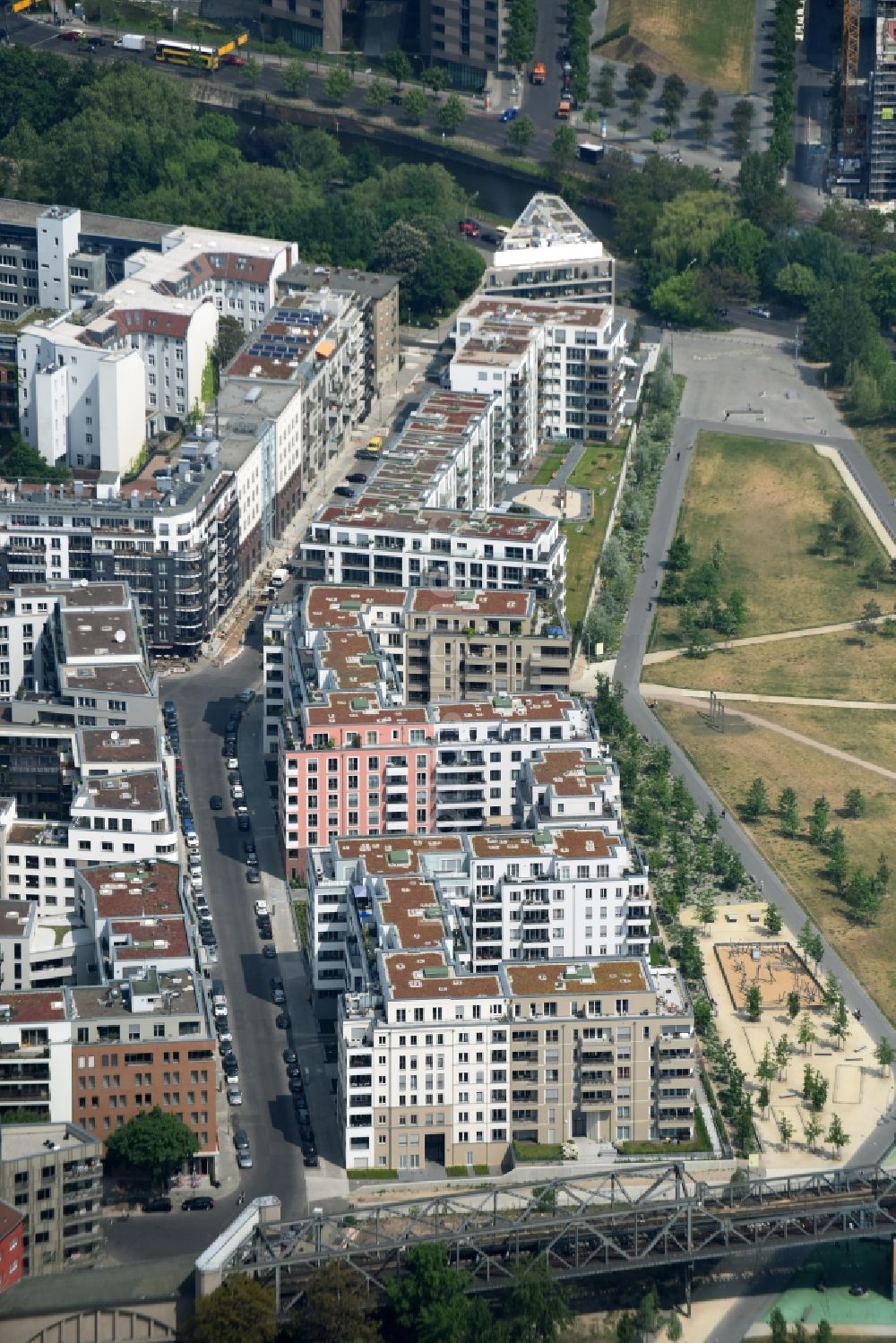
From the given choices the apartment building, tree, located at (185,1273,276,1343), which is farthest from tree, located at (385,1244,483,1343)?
the apartment building

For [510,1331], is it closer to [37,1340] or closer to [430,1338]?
[430,1338]

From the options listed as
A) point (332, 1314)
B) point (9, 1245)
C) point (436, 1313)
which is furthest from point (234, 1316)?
point (9, 1245)

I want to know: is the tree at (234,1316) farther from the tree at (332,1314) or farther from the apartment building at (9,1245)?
the apartment building at (9,1245)

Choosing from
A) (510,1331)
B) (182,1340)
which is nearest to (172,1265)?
(182,1340)

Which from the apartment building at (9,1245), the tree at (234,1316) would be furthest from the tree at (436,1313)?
the apartment building at (9,1245)

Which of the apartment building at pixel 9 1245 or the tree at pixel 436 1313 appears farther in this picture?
the tree at pixel 436 1313

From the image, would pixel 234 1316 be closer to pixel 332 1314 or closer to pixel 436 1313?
pixel 332 1314

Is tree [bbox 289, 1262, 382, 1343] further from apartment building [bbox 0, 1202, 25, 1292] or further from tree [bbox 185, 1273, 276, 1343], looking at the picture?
apartment building [bbox 0, 1202, 25, 1292]
